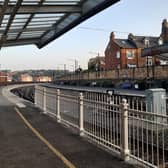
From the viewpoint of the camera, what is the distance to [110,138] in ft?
30.3

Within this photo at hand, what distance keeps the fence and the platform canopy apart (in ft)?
22.6

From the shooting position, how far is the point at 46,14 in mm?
20406

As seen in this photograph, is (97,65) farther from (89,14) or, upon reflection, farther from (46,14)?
(89,14)

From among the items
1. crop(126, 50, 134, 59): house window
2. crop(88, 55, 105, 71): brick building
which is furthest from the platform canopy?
crop(126, 50, 134, 59): house window

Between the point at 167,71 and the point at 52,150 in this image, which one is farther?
the point at 167,71

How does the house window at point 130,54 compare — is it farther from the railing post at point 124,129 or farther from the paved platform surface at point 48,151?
the railing post at point 124,129

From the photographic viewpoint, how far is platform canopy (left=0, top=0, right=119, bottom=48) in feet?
58.6

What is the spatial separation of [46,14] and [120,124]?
13997 mm

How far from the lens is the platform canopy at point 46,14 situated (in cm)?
1786

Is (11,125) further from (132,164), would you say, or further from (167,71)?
(167,71)

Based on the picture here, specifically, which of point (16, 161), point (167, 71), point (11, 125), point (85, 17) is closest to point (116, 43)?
point (167, 71)

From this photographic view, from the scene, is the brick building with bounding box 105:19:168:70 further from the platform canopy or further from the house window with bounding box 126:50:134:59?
the platform canopy

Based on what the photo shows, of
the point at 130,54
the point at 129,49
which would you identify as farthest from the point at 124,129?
the point at 129,49

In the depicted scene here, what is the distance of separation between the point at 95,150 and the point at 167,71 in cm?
3039
